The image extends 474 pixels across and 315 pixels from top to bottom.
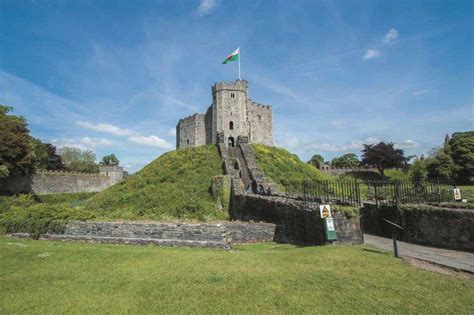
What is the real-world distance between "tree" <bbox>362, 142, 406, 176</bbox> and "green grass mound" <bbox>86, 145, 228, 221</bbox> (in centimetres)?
3839

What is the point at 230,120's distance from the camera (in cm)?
3975

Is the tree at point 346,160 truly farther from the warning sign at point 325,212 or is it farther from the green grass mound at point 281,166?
the warning sign at point 325,212

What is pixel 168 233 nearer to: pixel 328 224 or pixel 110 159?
pixel 328 224

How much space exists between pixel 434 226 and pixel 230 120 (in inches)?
1303

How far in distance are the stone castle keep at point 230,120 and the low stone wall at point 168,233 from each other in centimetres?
2438

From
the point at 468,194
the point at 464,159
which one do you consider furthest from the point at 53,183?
the point at 464,159

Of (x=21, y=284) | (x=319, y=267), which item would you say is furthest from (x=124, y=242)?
(x=319, y=267)

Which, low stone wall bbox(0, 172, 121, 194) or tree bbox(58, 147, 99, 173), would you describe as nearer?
low stone wall bbox(0, 172, 121, 194)

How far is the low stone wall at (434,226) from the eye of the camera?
7.67 metres

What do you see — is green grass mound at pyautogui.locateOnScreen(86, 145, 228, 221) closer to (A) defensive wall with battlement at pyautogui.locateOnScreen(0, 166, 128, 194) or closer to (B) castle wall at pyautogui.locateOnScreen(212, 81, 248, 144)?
(B) castle wall at pyautogui.locateOnScreen(212, 81, 248, 144)

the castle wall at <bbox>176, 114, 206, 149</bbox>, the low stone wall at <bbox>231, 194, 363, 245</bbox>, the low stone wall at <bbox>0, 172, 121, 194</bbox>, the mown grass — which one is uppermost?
the castle wall at <bbox>176, 114, 206, 149</bbox>

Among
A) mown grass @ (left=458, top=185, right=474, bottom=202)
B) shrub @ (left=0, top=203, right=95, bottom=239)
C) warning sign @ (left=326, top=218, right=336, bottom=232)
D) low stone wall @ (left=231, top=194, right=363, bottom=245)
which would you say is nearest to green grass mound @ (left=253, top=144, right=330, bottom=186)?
low stone wall @ (left=231, top=194, right=363, bottom=245)

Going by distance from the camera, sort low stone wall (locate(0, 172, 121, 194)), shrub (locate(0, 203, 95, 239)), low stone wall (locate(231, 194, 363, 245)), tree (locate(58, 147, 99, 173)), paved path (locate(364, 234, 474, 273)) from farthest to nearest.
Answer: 1. tree (locate(58, 147, 99, 173))
2. low stone wall (locate(0, 172, 121, 194))
3. shrub (locate(0, 203, 95, 239))
4. low stone wall (locate(231, 194, 363, 245))
5. paved path (locate(364, 234, 474, 273))

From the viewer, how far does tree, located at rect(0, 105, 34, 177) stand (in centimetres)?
3262
